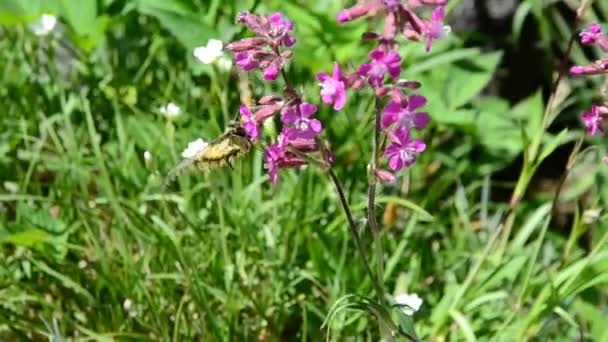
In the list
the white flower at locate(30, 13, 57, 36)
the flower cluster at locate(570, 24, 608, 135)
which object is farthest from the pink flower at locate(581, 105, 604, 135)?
the white flower at locate(30, 13, 57, 36)

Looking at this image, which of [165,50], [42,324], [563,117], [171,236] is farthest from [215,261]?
[563,117]

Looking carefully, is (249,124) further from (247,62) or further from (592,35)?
(592,35)

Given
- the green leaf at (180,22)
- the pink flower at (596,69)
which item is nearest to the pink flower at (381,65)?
the pink flower at (596,69)

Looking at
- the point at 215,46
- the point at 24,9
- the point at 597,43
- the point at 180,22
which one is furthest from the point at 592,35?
the point at 24,9

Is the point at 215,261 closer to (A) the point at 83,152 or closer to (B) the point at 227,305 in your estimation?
(B) the point at 227,305

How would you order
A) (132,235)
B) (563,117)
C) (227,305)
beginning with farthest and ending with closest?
(563,117) → (132,235) → (227,305)

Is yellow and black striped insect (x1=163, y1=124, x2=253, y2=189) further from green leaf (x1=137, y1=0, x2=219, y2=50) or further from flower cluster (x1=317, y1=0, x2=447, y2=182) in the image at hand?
green leaf (x1=137, y1=0, x2=219, y2=50)
